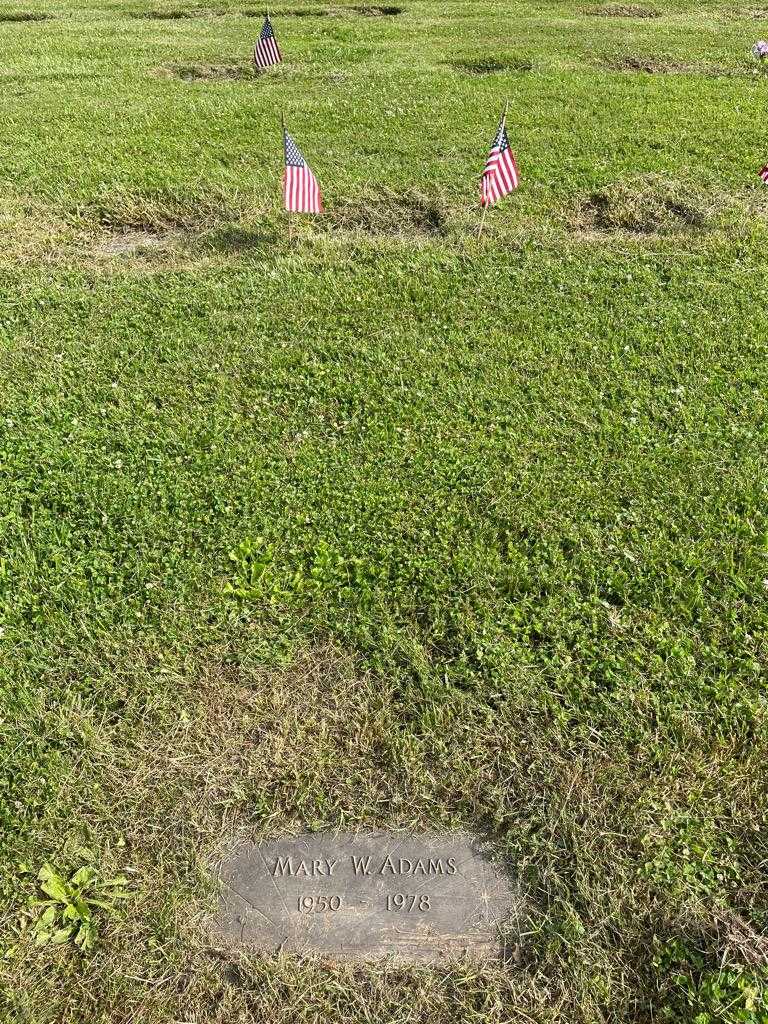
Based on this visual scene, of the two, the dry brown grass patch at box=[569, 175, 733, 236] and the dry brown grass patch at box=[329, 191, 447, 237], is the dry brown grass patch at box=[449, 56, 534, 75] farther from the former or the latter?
the dry brown grass patch at box=[329, 191, 447, 237]

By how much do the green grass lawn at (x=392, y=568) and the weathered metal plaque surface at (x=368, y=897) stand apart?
0.09 meters

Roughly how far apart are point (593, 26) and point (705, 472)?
49.0ft

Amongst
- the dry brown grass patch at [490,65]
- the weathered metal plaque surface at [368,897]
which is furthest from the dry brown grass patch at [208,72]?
the weathered metal plaque surface at [368,897]

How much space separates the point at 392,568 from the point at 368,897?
1792 millimetres

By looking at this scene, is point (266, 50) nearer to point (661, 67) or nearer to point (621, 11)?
point (661, 67)

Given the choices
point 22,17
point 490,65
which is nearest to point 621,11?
point 490,65

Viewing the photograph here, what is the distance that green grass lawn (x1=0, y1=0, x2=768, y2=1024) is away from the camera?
2920 mm

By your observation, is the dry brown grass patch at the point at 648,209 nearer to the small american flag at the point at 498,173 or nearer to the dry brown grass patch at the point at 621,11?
the small american flag at the point at 498,173

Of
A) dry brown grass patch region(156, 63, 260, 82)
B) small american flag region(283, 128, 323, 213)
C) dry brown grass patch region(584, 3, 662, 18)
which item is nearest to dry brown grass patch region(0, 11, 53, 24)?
dry brown grass patch region(156, 63, 260, 82)

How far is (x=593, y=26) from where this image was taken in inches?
605

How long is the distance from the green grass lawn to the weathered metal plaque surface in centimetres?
9

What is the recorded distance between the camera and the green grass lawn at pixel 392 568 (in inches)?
115

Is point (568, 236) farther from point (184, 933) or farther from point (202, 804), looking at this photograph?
point (184, 933)

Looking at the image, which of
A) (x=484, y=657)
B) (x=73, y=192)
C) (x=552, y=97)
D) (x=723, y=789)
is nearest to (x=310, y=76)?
→ (x=552, y=97)
